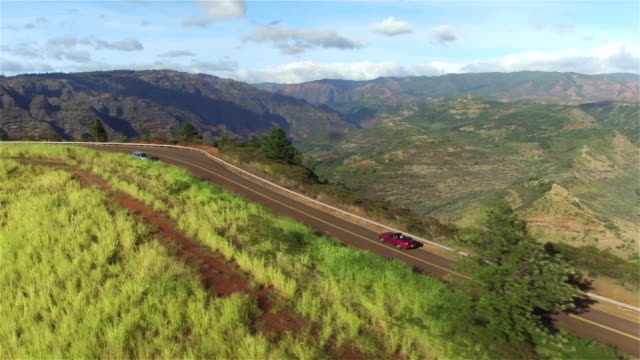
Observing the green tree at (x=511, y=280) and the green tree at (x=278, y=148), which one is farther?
the green tree at (x=278, y=148)

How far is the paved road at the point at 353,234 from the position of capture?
55.9ft

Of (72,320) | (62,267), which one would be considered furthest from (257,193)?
(72,320)

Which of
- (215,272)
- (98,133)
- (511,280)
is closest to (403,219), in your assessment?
(511,280)

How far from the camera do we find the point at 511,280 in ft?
40.4

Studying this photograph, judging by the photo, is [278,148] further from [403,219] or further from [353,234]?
[353,234]

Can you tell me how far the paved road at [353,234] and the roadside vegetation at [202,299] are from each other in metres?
3.03

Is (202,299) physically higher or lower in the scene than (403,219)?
higher

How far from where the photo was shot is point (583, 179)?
429ft

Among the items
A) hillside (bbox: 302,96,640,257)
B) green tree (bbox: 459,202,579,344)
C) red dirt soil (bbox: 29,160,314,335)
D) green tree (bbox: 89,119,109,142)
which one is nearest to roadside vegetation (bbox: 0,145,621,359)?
red dirt soil (bbox: 29,160,314,335)

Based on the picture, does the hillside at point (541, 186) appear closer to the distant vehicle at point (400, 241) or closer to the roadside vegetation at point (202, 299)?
the distant vehicle at point (400, 241)

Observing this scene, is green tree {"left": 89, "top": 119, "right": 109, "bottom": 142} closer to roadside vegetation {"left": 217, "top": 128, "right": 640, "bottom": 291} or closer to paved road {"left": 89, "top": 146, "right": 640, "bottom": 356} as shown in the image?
paved road {"left": 89, "top": 146, "right": 640, "bottom": 356}

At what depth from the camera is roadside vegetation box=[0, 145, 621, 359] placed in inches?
407

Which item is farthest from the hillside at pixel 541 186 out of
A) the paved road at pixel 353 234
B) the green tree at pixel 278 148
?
the paved road at pixel 353 234

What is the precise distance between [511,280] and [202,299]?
952cm
